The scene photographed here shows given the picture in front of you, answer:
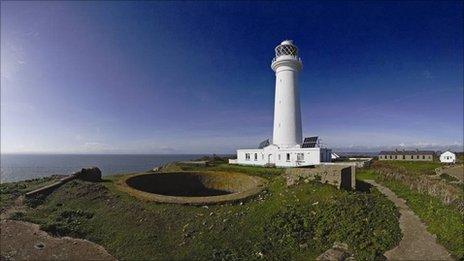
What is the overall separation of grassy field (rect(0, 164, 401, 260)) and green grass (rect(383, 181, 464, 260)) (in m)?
1.40

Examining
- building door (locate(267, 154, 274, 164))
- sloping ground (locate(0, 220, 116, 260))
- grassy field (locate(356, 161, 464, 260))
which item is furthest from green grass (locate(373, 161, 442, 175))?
sloping ground (locate(0, 220, 116, 260))

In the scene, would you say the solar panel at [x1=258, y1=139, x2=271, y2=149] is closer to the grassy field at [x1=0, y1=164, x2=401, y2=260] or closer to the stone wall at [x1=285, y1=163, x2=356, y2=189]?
the stone wall at [x1=285, y1=163, x2=356, y2=189]

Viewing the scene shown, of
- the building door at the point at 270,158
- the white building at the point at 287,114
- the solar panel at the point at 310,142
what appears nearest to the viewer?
the solar panel at the point at 310,142

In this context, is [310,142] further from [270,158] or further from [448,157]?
[448,157]

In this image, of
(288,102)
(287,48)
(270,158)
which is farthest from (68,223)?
(287,48)

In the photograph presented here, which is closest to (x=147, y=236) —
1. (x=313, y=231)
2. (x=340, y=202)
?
(x=313, y=231)

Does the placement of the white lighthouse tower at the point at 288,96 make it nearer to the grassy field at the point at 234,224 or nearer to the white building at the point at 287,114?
the white building at the point at 287,114

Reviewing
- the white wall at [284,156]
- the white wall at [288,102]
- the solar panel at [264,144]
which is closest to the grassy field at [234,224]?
the white wall at [284,156]

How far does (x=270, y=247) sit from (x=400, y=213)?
7.96m

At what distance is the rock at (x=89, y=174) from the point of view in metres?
19.6

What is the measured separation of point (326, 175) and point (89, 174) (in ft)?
51.3

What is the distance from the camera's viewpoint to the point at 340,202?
1379 cm

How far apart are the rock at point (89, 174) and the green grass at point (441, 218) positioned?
19.6 meters

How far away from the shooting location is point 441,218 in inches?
522
